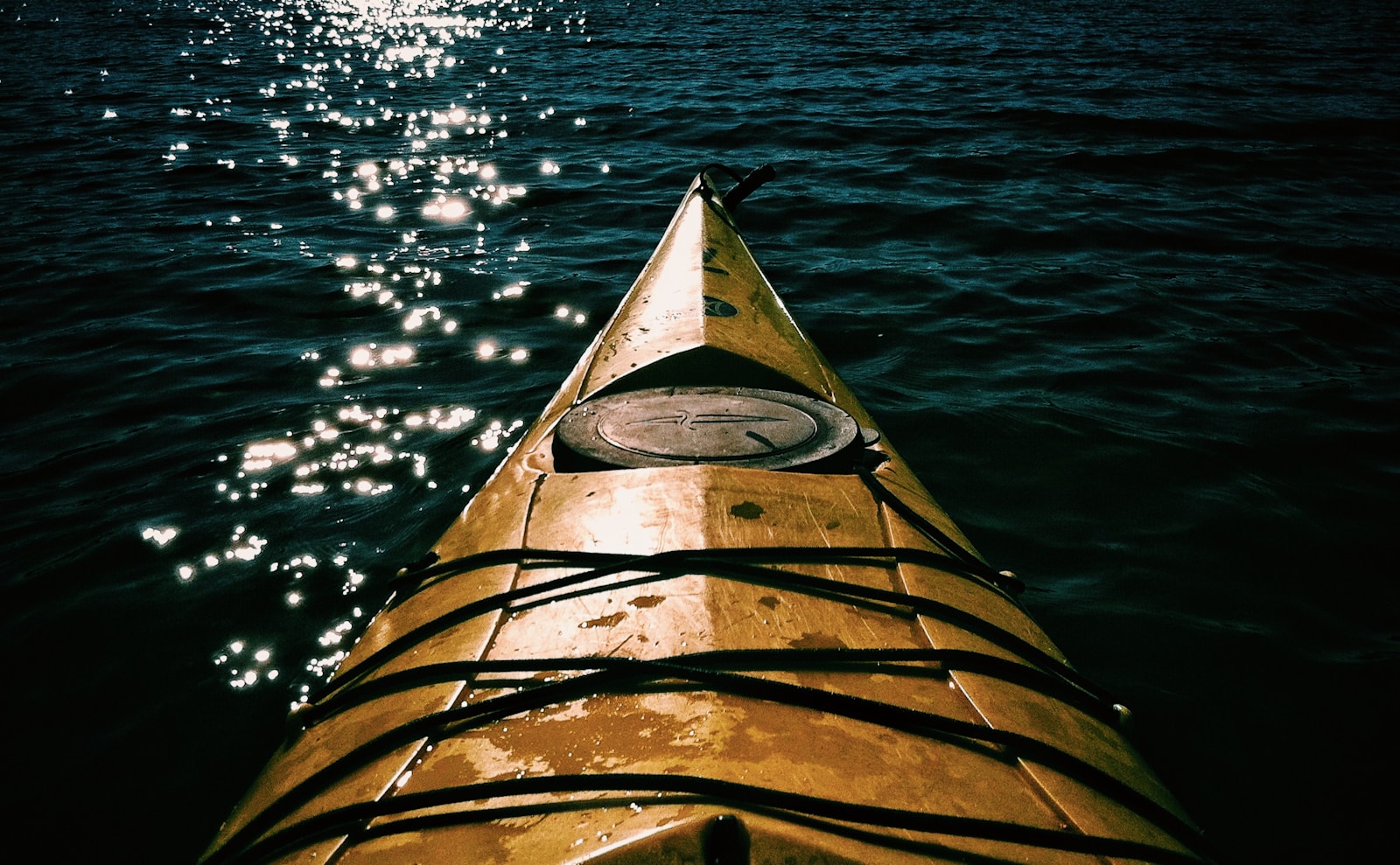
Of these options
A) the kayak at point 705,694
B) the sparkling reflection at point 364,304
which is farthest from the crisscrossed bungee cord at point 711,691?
the sparkling reflection at point 364,304

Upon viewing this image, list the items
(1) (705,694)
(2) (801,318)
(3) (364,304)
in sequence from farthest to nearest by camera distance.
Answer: (3) (364,304), (2) (801,318), (1) (705,694)

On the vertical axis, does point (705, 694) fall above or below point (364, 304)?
above

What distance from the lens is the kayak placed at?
1422mm

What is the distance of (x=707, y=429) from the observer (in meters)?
2.60

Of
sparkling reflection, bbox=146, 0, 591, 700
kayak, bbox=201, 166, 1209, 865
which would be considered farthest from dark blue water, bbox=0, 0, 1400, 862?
kayak, bbox=201, 166, 1209, 865

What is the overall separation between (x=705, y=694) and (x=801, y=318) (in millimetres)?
4203

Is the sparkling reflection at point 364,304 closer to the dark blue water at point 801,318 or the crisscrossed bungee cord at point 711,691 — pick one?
the dark blue water at point 801,318

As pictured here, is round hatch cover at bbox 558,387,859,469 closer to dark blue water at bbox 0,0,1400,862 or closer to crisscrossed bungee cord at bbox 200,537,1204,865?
crisscrossed bungee cord at bbox 200,537,1204,865

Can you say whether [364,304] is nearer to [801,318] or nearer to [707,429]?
[801,318]

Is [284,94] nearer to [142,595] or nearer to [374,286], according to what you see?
[374,286]

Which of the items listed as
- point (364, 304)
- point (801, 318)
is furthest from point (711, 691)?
point (364, 304)

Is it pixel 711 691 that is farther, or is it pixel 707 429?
pixel 707 429

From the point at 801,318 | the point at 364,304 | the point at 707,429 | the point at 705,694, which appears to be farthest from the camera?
the point at 364,304

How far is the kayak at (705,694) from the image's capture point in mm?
1422
